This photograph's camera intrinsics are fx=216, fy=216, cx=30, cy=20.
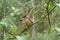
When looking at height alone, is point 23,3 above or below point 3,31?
above

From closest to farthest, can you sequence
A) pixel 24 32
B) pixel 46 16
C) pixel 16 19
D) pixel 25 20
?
pixel 25 20
pixel 46 16
pixel 24 32
pixel 16 19

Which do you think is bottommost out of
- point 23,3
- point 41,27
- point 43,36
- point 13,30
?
point 43,36

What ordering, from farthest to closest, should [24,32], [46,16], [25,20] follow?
[24,32], [46,16], [25,20]

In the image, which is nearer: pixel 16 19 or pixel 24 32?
pixel 24 32

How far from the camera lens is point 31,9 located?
1705 mm

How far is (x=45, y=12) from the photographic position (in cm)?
167

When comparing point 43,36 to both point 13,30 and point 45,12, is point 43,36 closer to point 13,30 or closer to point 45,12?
point 45,12

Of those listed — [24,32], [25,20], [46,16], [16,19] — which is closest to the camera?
[25,20]

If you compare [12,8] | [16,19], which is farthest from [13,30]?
[12,8]

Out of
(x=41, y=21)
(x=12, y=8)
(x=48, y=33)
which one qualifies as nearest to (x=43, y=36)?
(x=48, y=33)

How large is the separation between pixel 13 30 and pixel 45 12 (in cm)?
36

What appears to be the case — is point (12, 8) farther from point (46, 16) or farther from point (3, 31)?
point (46, 16)

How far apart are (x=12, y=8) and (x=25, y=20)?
46 cm

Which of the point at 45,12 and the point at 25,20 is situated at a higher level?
the point at 45,12
